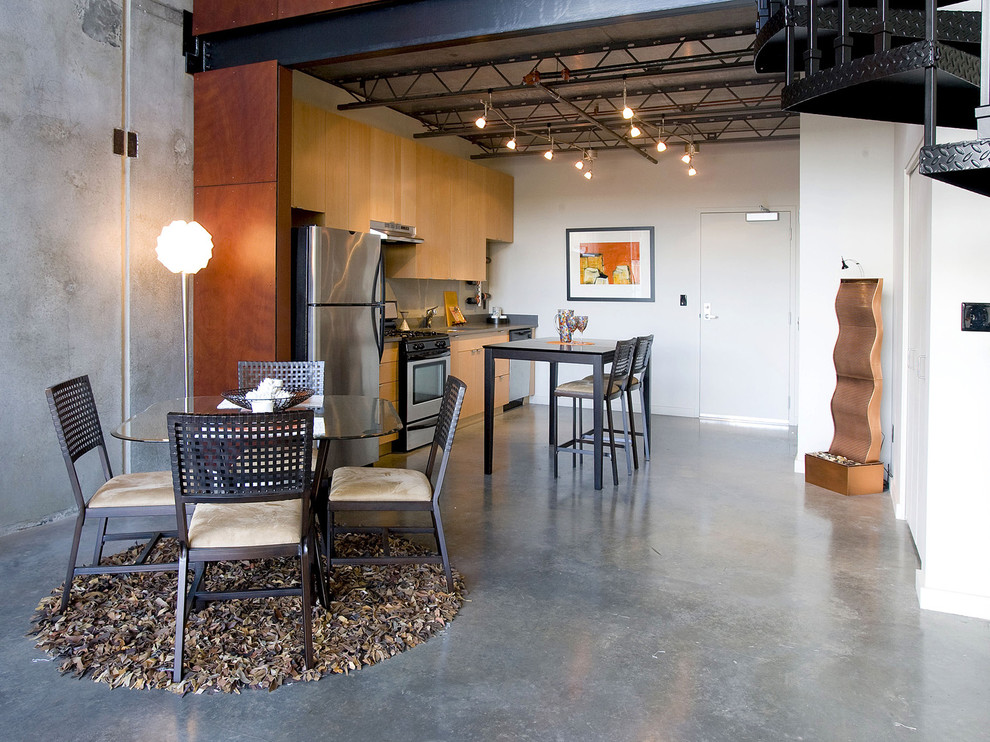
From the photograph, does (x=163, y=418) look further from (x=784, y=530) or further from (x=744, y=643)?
(x=784, y=530)

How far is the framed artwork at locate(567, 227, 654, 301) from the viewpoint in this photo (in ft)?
28.2

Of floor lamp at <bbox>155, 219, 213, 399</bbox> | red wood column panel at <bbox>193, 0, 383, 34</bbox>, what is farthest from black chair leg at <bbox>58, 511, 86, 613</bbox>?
red wood column panel at <bbox>193, 0, 383, 34</bbox>

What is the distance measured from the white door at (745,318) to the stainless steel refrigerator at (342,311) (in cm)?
402

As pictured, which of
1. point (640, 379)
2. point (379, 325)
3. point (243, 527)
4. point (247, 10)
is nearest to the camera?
point (243, 527)

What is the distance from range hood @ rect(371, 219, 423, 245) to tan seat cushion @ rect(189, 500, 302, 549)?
3817 mm

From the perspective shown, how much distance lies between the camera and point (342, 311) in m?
5.44

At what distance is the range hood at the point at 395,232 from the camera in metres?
6.45

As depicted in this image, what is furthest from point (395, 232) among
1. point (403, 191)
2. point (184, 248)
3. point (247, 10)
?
point (184, 248)

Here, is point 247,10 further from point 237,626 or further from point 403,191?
point 237,626

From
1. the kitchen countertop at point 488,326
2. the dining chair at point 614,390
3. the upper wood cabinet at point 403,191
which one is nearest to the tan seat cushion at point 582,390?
the dining chair at point 614,390

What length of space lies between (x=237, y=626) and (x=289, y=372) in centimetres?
166

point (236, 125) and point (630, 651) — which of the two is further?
point (236, 125)

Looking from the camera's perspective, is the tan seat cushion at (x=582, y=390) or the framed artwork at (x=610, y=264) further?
the framed artwork at (x=610, y=264)

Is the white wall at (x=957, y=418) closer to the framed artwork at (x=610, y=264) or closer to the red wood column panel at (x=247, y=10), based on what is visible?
the red wood column panel at (x=247, y=10)
